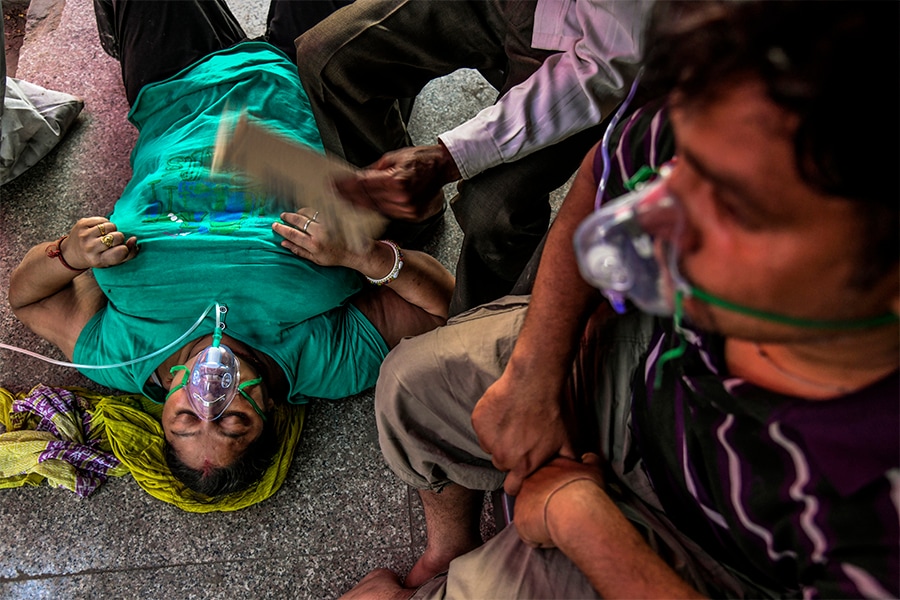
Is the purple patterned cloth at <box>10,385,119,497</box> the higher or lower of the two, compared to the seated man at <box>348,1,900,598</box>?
lower

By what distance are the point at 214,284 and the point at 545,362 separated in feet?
3.21

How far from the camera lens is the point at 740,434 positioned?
3.02ft

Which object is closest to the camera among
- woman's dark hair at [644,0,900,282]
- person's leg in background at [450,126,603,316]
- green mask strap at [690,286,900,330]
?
woman's dark hair at [644,0,900,282]

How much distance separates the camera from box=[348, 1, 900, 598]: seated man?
24.2 inches

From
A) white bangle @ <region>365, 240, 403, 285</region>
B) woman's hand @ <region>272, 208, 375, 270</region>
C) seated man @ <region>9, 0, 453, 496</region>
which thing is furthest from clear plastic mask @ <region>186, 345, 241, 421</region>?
white bangle @ <region>365, 240, 403, 285</region>

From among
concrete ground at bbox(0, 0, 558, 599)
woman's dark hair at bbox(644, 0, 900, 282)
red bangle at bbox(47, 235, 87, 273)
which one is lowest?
concrete ground at bbox(0, 0, 558, 599)

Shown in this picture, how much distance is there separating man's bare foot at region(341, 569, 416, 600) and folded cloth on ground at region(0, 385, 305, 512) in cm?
36

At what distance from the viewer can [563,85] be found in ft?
4.58

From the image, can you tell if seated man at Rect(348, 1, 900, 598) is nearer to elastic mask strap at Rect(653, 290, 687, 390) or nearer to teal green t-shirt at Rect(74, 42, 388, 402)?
elastic mask strap at Rect(653, 290, 687, 390)

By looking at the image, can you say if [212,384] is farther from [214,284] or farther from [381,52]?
[381,52]

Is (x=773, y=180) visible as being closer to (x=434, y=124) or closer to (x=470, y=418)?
(x=470, y=418)

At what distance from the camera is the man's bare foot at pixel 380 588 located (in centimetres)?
161

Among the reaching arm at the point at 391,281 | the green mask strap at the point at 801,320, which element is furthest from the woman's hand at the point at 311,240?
the green mask strap at the point at 801,320

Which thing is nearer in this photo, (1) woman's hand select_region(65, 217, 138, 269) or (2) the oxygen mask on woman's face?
(2) the oxygen mask on woman's face
